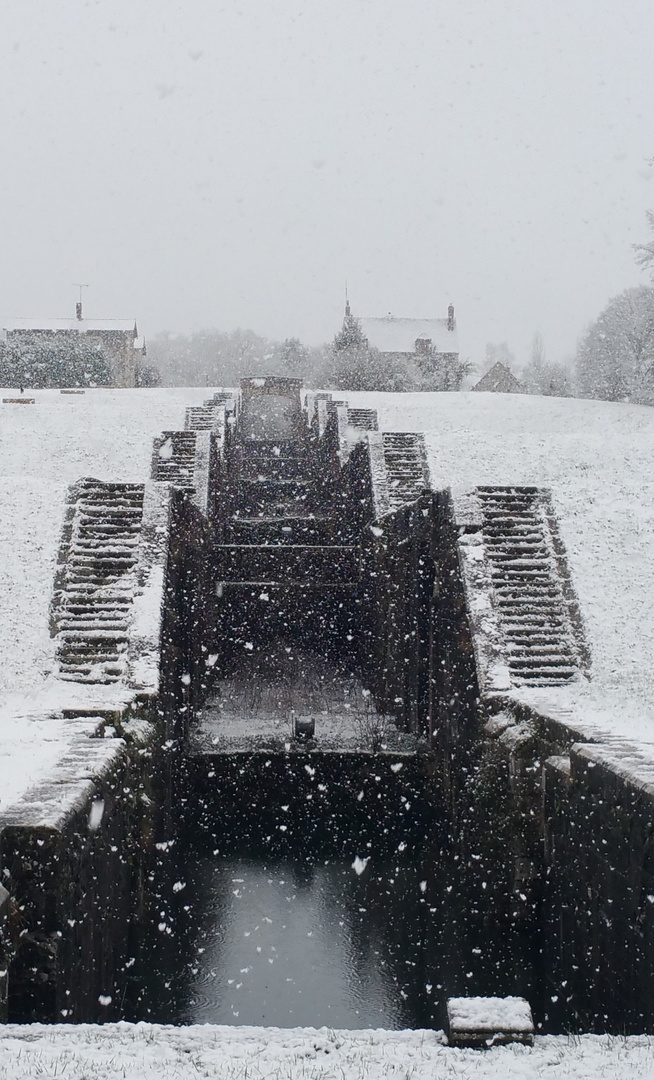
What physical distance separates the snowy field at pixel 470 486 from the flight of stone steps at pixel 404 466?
1.27ft

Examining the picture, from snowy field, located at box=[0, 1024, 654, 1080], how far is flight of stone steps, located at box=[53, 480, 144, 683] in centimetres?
632

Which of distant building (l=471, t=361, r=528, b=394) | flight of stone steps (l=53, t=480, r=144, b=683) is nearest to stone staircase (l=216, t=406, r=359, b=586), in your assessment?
flight of stone steps (l=53, t=480, r=144, b=683)

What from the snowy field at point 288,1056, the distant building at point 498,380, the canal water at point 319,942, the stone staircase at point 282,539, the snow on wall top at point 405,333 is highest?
the snowy field at point 288,1056

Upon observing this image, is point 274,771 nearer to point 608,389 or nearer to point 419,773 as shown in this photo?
point 419,773

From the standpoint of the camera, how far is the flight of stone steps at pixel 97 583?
11.3 m

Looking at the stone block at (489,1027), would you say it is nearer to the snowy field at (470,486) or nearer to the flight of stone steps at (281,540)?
the snowy field at (470,486)

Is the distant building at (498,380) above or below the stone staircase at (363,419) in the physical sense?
below

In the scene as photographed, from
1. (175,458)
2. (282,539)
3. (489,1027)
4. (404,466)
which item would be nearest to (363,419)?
(404,466)

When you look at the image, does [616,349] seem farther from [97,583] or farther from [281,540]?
[97,583]

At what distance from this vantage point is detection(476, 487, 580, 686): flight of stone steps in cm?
1155

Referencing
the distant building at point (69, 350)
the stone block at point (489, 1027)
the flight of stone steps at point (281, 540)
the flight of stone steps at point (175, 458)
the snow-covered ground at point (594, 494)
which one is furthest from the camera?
the distant building at point (69, 350)

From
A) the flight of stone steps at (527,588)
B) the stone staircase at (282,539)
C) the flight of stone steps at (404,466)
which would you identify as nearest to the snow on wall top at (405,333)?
the stone staircase at (282,539)

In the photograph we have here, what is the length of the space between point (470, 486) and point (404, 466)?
16.0 feet

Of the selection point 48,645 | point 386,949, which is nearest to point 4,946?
point 386,949
